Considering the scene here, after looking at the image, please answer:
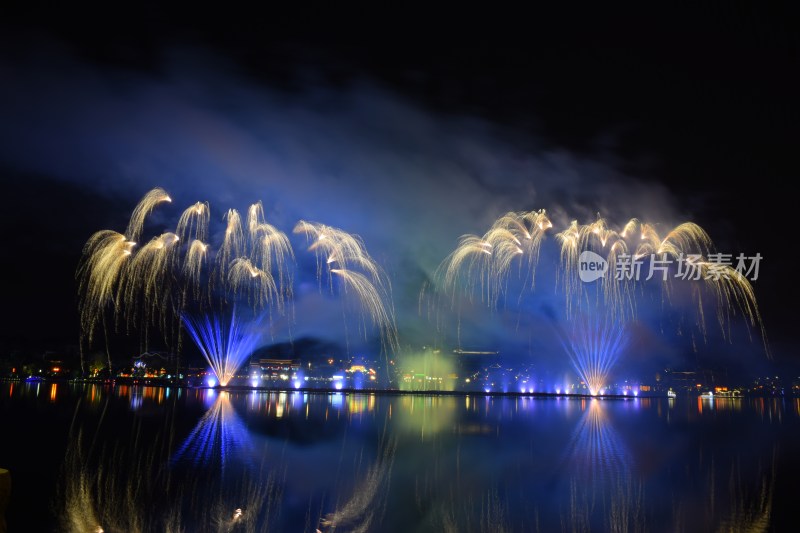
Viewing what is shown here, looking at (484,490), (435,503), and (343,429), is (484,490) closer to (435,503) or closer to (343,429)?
(435,503)

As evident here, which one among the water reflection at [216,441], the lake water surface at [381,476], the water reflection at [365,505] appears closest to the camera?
the water reflection at [365,505]

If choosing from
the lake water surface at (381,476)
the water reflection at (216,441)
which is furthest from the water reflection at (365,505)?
the water reflection at (216,441)

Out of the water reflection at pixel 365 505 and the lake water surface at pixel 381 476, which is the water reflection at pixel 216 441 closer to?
the lake water surface at pixel 381 476

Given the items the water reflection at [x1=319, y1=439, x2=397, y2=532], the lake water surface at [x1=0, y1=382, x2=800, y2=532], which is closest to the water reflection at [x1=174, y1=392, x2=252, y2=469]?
the lake water surface at [x1=0, y1=382, x2=800, y2=532]

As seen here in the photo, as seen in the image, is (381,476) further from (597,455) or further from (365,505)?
(597,455)

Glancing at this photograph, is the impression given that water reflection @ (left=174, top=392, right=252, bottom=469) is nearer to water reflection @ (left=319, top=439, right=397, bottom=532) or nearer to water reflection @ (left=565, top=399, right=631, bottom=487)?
water reflection @ (left=319, top=439, right=397, bottom=532)

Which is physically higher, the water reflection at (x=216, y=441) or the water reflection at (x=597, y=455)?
the water reflection at (x=216, y=441)

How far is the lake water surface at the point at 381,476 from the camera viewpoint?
37.5 ft

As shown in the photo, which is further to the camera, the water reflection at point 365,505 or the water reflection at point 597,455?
the water reflection at point 597,455

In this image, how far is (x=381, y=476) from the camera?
1559 cm

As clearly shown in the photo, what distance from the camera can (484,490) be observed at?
1422 centimetres

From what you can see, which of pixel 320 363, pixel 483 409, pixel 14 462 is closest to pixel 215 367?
pixel 483 409

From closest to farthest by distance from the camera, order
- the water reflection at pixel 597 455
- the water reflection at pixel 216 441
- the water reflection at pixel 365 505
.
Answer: the water reflection at pixel 365 505 → the water reflection at pixel 597 455 → the water reflection at pixel 216 441

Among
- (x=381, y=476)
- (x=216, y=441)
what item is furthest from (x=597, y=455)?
(x=216, y=441)
